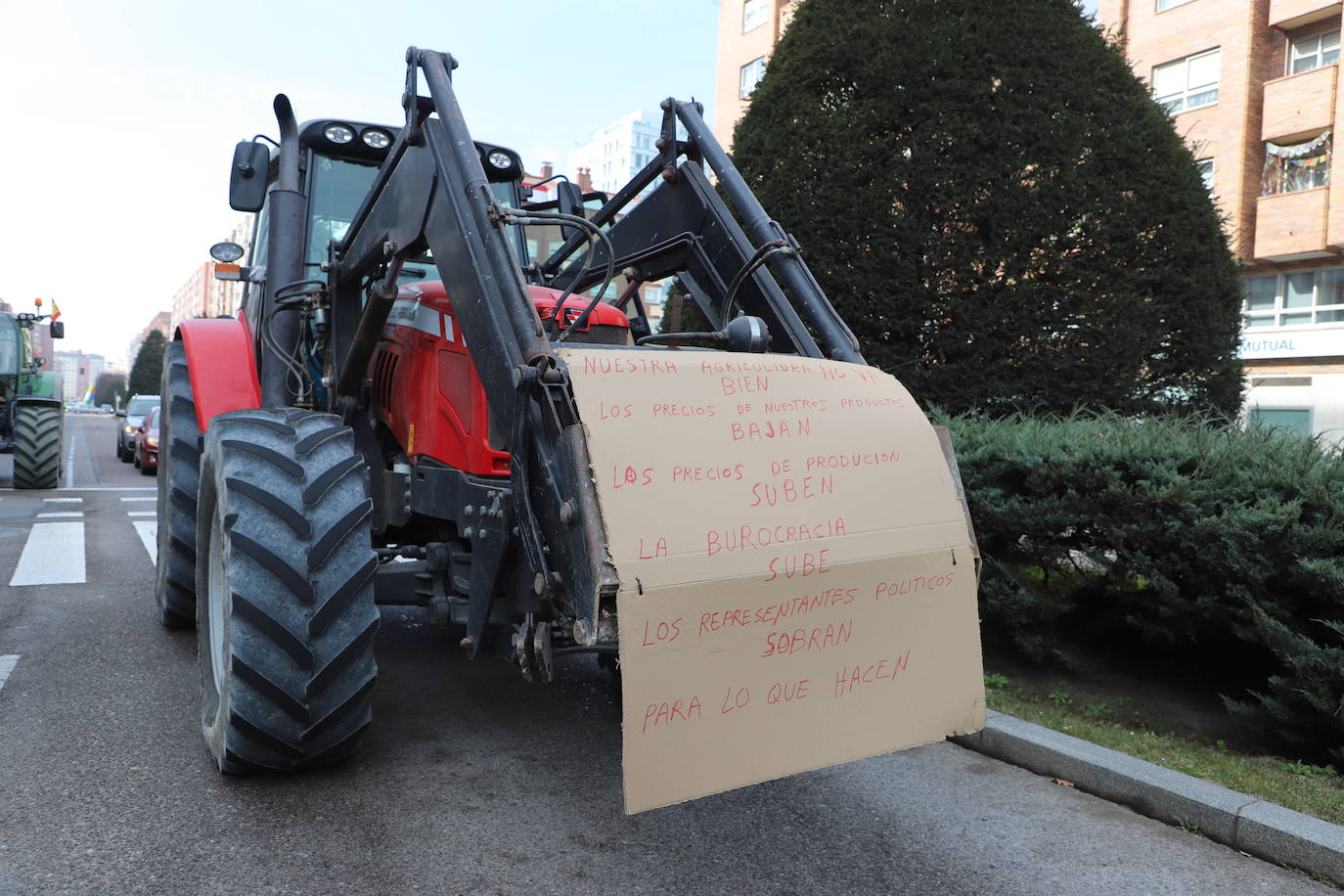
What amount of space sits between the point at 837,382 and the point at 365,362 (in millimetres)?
2265

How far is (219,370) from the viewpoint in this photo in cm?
527

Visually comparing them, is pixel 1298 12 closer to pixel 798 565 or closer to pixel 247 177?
pixel 247 177

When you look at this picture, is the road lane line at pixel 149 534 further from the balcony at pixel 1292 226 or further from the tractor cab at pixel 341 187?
the balcony at pixel 1292 226

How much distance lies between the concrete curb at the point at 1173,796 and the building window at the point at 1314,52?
25.0 m

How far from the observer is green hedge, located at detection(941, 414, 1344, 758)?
391 centimetres

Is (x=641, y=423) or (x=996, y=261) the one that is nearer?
(x=641, y=423)

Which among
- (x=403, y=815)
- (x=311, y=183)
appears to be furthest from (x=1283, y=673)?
(x=311, y=183)

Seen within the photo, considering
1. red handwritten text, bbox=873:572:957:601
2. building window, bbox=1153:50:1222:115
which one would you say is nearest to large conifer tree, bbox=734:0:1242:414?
red handwritten text, bbox=873:572:957:601

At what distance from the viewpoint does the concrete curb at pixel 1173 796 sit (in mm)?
3213

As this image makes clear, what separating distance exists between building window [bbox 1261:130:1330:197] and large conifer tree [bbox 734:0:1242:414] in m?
19.6

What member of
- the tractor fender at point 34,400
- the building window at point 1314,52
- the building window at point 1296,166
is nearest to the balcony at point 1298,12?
the building window at point 1314,52

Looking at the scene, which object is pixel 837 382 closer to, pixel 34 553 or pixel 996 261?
pixel 996 261

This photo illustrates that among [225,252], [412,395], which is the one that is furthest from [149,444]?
[412,395]

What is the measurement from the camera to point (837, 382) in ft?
10.8
